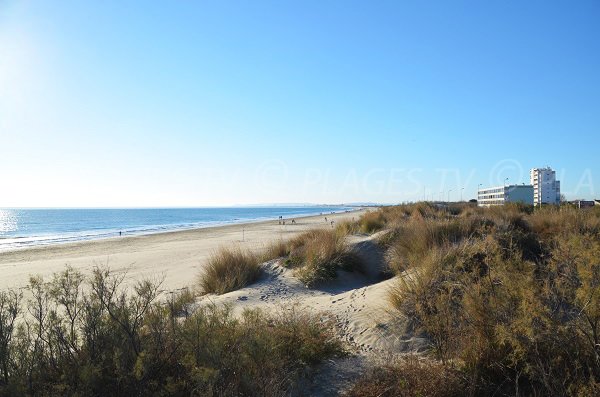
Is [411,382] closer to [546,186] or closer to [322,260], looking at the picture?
[322,260]

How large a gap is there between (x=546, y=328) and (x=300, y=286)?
618cm

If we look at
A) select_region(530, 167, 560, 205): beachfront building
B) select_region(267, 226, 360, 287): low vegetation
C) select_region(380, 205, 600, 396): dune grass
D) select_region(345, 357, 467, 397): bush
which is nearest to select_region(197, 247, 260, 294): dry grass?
select_region(267, 226, 360, 287): low vegetation

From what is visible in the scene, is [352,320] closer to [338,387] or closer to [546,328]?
[338,387]

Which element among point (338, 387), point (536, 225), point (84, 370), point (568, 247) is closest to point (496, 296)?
point (568, 247)

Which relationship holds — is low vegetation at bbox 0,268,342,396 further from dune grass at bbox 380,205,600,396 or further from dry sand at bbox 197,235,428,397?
dune grass at bbox 380,205,600,396

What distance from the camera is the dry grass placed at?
31.0 ft

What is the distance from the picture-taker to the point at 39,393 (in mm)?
3012

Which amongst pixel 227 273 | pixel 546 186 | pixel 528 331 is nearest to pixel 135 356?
pixel 528 331

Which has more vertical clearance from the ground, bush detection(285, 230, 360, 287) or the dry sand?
bush detection(285, 230, 360, 287)

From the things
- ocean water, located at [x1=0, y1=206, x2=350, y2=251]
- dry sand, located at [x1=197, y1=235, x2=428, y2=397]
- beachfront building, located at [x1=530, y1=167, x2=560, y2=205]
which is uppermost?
beachfront building, located at [x1=530, y1=167, x2=560, y2=205]

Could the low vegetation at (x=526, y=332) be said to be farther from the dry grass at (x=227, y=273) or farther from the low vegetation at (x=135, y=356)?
the dry grass at (x=227, y=273)

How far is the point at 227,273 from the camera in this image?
31.9 feet

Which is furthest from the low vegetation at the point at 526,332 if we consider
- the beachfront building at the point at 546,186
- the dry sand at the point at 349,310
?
the beachfront building at the point at 546,186

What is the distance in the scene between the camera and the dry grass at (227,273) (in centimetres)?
946
